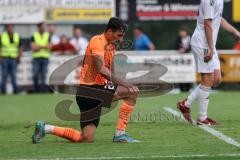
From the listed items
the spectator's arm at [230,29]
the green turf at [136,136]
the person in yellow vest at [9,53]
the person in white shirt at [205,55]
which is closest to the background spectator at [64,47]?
the person in yellow vest at [9,53]

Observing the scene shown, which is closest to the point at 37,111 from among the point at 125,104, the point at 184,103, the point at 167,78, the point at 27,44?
the point at 184,103

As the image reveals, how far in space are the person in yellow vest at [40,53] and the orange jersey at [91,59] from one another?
477 inches

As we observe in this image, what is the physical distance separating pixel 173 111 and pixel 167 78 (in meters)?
8.06

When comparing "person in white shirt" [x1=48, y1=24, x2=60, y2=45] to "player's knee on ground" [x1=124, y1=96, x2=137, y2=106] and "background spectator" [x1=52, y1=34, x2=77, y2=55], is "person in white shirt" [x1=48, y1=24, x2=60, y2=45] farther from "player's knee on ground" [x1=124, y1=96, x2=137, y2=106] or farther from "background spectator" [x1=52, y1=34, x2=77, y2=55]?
"player's knee on ground" [x1=124, y1=96, x2=137, y2=106]

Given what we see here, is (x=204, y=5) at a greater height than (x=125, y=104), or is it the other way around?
(x=204, y=5)

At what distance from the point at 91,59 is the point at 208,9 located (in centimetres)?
260

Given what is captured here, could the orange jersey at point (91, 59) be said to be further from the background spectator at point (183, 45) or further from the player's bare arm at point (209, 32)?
the background spectator at point (183, 45)

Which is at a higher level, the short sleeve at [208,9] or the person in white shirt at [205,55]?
the short sleeve at [208,9]

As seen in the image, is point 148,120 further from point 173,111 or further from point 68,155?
point 68,155

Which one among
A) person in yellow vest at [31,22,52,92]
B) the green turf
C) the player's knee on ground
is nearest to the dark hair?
the player's knee on ground

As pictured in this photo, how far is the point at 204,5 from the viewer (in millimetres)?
11141

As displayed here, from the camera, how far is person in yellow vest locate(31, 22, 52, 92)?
21.4 meters

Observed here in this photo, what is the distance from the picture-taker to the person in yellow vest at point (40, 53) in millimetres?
21391

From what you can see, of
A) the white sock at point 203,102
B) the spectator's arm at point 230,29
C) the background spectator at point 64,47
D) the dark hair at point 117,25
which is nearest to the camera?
the dark hair at point 117,25
